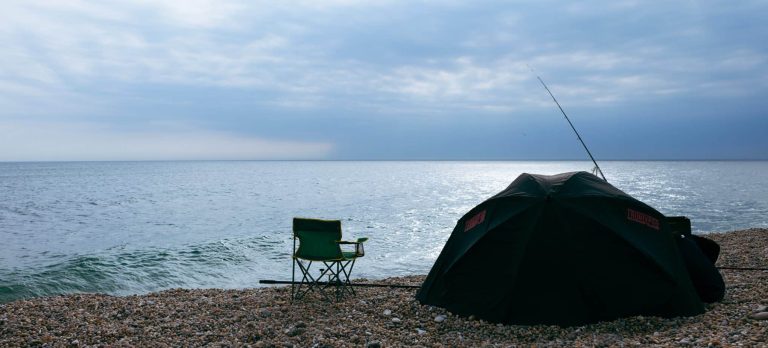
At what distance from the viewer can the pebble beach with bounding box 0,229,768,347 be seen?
20.0 ft

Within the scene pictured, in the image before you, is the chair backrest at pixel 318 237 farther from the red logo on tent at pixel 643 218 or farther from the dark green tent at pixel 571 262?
the red logo on tent at pixel 643 218

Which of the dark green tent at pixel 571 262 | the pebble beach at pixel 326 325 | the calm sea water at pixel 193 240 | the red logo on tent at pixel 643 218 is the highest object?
the red logo on tent at pixel 643 218

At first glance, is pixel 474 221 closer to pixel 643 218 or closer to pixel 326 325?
pixel 643 218

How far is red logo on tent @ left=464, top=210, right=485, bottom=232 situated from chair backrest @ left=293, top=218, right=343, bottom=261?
219 cm

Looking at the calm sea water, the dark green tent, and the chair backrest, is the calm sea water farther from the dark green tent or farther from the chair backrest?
the dark green tent

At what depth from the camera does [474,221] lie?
7.69 metres

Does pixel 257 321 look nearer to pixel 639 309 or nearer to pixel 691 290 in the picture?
pixel 639 309

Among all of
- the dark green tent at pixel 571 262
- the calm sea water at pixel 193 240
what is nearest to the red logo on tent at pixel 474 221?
the dark green tent at pixel 571 262

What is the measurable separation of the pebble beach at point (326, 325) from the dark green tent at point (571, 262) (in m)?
0.21

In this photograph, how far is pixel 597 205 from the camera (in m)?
6.95

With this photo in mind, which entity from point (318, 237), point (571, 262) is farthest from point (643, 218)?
point (318, 237)

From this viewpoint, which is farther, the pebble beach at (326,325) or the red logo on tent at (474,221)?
the red logo on tent at (474,221)

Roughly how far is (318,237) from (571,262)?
13.7 feet

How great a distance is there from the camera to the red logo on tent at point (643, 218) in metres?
7.06
